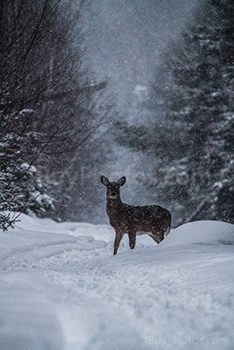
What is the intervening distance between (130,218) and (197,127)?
735cm

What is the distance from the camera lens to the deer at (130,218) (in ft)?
26.0

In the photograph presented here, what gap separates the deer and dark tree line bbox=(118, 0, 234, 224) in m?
4.62

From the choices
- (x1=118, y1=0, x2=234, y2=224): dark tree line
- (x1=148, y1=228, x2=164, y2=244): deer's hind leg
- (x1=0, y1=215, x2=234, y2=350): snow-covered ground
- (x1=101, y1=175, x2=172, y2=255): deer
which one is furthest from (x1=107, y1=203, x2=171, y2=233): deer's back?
(x1=118, y1=0, x2=234, y2=224): dark tree line

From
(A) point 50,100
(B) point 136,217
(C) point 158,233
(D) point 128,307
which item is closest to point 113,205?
(B) point 136,217

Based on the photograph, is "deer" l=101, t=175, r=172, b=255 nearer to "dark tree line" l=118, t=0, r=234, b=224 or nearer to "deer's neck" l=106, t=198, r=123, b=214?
"deer's neck" l=106, t=198, r=123, b=214

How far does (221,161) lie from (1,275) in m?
11.0

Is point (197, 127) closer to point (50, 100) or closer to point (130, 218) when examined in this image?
point (50, 100)

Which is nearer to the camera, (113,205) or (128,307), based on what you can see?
(128,307)

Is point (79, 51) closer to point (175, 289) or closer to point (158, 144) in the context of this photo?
point (158, 144)

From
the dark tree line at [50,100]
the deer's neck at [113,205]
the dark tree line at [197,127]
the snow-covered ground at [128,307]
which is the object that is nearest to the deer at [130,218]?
the deer's neck at [113,205]

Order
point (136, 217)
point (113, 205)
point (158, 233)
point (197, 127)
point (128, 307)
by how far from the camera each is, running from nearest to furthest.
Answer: point (128, 307)
point (113, 205)
point (136, 217)
point (158, 233)
point (197, 127)

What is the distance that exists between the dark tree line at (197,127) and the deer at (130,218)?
4.62 meters

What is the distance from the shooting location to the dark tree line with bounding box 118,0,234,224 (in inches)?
518

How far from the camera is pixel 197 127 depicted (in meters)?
14.1
